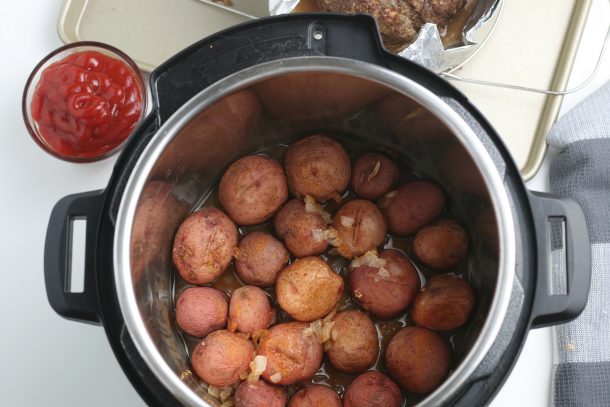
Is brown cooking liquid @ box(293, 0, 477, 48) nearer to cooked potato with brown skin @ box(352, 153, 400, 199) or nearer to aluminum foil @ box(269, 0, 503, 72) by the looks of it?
aluminum foil @ box(269, 0, 503, 72)

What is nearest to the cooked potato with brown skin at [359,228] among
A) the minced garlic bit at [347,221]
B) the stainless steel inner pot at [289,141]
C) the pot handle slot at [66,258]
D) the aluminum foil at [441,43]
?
the minced garlic bit at [347,221]

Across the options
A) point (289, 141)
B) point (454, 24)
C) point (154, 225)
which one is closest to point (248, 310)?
point (154, 225)

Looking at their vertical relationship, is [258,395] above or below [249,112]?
below

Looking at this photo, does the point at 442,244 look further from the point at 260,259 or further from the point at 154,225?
Result: the point at 154,225

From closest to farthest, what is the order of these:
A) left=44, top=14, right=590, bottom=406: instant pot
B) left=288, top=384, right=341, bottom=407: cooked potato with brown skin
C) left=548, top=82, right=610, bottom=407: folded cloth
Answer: left=44, top=14, right=590, bottom=406: instant pot
left=288, top=384, right=341, bottom=407: cooked potato with brown skin
left=548, top=82, right=610, bottom=407: folded cloth

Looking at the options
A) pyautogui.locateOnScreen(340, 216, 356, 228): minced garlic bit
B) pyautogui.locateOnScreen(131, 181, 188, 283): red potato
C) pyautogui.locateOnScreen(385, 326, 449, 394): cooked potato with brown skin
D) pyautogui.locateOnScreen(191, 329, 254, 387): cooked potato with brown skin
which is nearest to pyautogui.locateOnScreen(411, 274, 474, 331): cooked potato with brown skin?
pyautogui.locateOnScreen(385, 326, 449, 394): cooked potato with brown skin

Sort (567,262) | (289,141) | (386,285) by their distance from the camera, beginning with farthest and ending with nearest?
1. (289,141)
2. (386,285)
3. (567,262)
